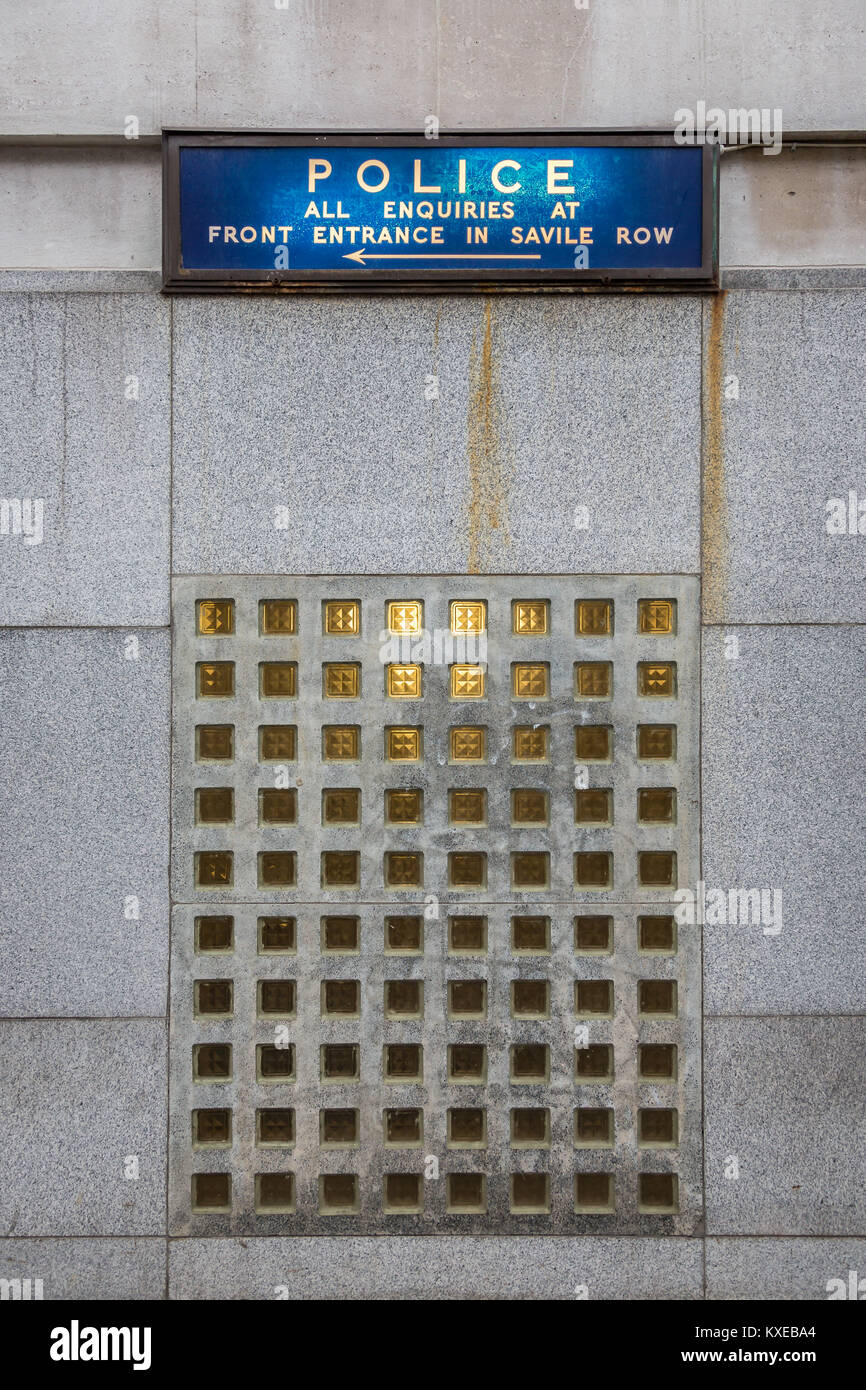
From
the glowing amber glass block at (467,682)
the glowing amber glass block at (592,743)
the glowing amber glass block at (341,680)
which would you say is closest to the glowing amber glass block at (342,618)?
the glowing amber glass block at (341,680)

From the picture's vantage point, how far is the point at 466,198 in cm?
716

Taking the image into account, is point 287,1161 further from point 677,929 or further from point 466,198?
point 466,198

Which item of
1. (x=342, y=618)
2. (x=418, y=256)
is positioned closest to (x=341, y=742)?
(x=342, y=618)

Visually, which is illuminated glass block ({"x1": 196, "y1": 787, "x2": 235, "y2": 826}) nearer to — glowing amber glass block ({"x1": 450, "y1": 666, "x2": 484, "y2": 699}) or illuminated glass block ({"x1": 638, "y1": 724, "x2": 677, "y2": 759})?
glowing amber glass block ({"x1": 450, "y1": 666, "x2": 484, "y2": 699})

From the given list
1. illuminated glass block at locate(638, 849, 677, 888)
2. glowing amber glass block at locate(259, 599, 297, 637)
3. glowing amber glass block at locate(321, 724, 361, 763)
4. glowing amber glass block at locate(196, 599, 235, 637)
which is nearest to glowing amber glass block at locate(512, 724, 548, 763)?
illuminated glass block at locate(638, 849, 677, 888)

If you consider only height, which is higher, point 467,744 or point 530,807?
point 467,744

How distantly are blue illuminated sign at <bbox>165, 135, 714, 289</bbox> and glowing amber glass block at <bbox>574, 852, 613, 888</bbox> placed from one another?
4334 mm

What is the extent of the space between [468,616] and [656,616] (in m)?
1.44

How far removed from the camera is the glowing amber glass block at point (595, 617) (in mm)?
7324

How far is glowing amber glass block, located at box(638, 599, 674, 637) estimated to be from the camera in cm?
732

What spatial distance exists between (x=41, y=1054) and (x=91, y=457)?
4526 mm

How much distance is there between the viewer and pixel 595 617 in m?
7.34

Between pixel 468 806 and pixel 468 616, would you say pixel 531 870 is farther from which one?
pixel 468 616

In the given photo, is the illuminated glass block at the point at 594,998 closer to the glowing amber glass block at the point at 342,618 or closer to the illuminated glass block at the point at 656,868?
the illuminated glass block at the point at 656,868
